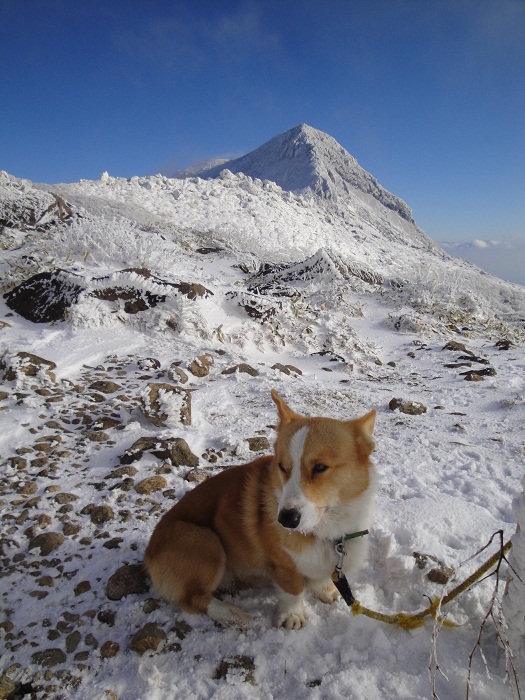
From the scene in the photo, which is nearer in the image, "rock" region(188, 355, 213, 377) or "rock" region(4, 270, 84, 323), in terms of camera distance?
"rock" region(188, 355, 213, 377)

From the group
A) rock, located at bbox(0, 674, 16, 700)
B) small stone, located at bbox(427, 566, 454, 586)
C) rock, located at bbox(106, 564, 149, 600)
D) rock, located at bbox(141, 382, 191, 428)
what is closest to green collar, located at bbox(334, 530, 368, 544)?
small stone, located at bbox(427, 566, 454, 586)

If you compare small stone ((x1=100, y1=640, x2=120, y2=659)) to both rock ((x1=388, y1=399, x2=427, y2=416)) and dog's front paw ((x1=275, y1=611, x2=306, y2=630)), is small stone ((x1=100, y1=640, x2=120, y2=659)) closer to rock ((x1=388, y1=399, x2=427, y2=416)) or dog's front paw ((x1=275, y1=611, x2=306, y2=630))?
dog's front paw ((x1=275, y1=611, x2=306, y2=630))

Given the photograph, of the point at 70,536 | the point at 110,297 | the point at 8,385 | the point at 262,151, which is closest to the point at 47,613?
the point at 70,536

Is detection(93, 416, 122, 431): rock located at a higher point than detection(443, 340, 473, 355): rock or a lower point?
A: lower

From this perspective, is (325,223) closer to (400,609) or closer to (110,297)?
(110,297)

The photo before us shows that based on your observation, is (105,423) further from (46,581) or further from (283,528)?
(283,528)

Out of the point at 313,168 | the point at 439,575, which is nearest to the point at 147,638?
the point at 439,575

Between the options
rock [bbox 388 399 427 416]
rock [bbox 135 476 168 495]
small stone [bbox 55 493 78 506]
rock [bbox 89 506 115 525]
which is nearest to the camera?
rock [bbox 89 506 115 525]
